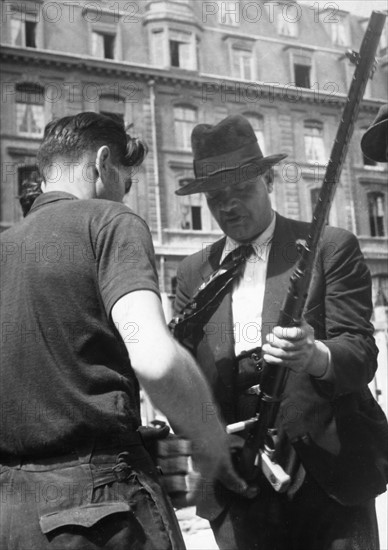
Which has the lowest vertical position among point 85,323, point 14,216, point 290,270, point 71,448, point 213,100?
point 71,448

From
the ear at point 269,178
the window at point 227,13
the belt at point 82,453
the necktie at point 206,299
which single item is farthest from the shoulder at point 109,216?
the window at point 227,13

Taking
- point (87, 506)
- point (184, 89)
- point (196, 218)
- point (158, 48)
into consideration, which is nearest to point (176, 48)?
point (158, 48)

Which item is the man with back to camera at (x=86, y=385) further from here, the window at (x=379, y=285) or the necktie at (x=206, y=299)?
the window at (x=379, y=285)

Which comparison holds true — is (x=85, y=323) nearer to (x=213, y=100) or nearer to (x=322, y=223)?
(x=322, y=223)

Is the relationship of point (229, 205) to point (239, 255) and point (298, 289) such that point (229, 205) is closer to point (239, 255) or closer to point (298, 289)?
point (239, 255)

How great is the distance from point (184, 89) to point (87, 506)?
2182cm

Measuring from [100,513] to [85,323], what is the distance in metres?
0.45

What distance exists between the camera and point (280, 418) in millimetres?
2148

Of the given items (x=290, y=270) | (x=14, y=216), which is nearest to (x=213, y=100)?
(x=14, y=216)

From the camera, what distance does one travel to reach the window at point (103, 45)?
71.7 ft

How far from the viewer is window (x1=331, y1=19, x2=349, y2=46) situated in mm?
25688

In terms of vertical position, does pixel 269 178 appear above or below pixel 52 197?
above

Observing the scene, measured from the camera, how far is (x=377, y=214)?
25000mm

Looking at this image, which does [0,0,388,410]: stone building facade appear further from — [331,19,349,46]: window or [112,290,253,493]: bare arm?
[112,290,253,493]: bare arm
